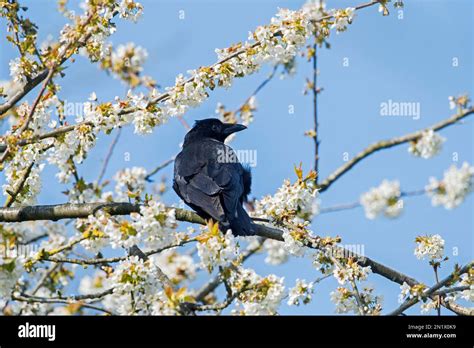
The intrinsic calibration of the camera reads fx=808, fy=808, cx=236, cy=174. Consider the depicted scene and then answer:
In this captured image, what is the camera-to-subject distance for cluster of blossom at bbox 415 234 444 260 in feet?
18.3

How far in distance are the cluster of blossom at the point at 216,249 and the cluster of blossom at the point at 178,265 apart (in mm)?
→ 4278

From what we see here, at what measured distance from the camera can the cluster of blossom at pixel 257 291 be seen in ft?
15.5

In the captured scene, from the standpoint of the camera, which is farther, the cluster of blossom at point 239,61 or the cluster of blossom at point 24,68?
the cluster of blossom at point 24,68

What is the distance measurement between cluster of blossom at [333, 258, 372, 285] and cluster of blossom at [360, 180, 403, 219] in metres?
3.26

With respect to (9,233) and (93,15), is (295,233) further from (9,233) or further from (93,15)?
(9,233)

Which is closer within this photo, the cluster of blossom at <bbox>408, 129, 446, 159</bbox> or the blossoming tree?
the blossoming tree

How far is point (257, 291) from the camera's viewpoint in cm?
486

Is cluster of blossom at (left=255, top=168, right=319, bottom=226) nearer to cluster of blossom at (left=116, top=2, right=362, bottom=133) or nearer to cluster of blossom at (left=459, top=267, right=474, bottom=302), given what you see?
cluster of blossom at (left=116, top=2, right=362, bottom=133)

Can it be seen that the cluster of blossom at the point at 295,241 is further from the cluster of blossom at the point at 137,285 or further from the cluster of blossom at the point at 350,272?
the cluster of blossom at the point at 137,285

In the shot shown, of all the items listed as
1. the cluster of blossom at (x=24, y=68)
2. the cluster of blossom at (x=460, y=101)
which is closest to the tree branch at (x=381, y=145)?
the cluster of blossom at (x=460, y=101)

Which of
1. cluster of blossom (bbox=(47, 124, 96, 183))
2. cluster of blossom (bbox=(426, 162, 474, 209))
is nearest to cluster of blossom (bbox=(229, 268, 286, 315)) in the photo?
cluster of blossom (bbox=(47, 124, 96, 183))

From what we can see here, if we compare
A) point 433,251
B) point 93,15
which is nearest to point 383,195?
point 433,251

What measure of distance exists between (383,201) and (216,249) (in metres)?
4.38
